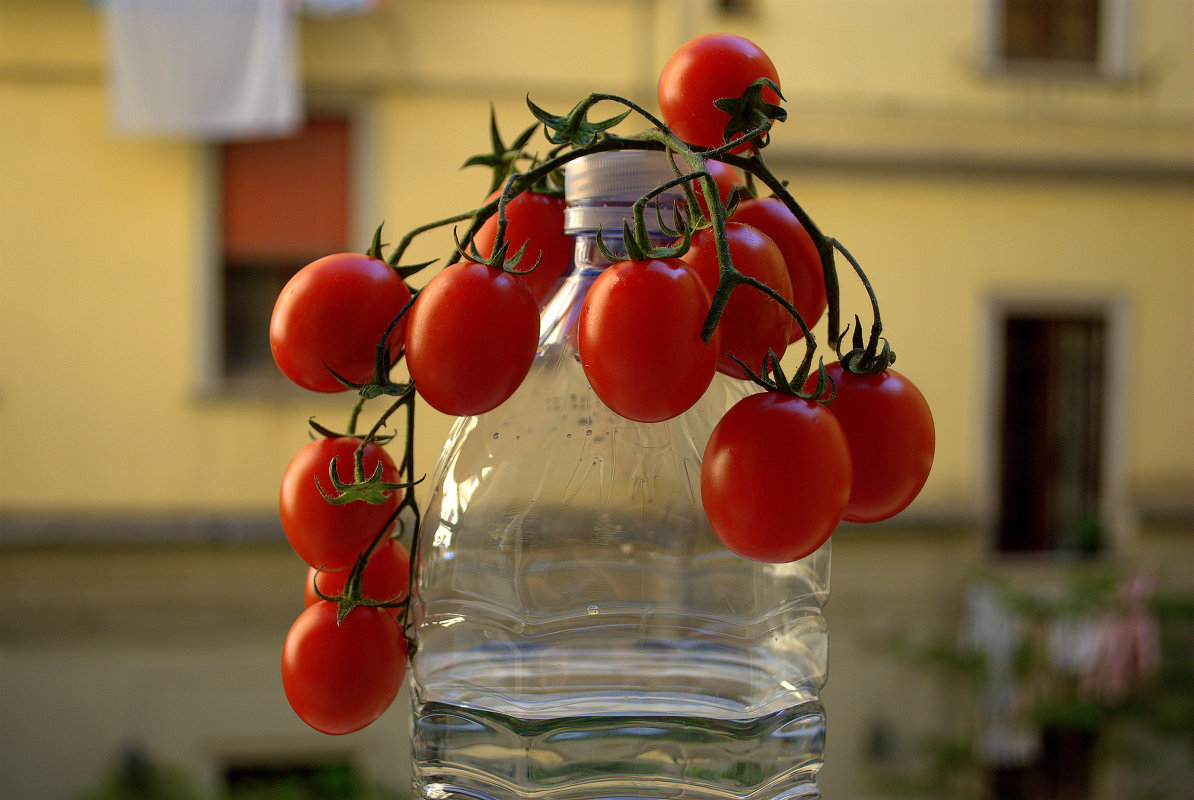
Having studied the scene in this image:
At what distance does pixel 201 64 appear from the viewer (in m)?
3.43

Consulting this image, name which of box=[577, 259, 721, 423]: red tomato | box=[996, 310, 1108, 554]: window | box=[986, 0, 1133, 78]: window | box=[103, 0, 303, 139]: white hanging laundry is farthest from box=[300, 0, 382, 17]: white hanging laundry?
box=[577, 259, 721, 423]: red tomato

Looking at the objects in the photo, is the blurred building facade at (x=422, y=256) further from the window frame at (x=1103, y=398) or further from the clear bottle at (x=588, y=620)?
the clear bottle at (x=588, y=620)

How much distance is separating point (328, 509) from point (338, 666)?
0.23 feet

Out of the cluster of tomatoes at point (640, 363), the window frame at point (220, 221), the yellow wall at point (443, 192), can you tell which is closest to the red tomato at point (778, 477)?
the cluster of tomatoes at point (640, 363)

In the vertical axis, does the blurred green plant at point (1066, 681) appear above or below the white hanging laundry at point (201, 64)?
below

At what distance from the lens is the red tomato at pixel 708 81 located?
469mm

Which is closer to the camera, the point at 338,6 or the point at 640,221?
the point at 640,221

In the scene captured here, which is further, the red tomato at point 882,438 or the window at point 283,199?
the window at point 283,199

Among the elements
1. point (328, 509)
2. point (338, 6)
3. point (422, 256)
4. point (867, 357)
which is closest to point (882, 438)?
point (867, 357)

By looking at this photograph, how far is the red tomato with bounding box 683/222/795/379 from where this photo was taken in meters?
0.43

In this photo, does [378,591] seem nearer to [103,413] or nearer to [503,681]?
[503,681]

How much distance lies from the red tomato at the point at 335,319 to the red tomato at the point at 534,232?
0.22 ft

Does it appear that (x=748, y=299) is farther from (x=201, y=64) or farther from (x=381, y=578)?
(x=201, y=64)

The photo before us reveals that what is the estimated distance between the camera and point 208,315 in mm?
3809
